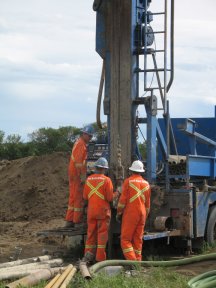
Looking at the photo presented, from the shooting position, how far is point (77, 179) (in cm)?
1048

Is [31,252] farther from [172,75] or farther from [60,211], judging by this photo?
[60,211]

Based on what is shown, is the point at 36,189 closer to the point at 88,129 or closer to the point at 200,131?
the point at 200,131

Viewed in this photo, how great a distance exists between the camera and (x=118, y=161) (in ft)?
32.8

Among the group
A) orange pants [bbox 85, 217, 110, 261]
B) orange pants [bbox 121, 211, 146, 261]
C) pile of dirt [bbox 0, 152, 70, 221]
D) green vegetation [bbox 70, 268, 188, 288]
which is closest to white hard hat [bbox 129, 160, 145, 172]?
orange pants [bbox 121, 211, 146, 261]

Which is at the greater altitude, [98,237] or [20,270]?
[98,237]

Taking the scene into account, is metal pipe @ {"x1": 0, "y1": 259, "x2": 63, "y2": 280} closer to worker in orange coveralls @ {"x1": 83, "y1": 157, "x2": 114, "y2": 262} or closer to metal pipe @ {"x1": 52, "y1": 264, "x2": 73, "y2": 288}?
metal pipe @ {"x1": 52, "y1": 264, "x2": 73, "y2": 288}

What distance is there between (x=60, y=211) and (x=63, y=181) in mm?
2038

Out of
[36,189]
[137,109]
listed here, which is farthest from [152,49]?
[36,189]

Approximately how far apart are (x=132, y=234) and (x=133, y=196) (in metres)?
0.58

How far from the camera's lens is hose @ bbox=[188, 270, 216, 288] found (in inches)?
291

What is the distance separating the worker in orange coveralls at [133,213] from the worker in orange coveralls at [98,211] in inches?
10.5

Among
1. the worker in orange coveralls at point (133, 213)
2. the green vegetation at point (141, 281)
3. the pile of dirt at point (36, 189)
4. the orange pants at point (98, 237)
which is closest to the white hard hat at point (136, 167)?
the worker in orange coveralls at point (133, 213)

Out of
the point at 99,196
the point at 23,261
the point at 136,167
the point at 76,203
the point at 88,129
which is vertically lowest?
the point at 23,261

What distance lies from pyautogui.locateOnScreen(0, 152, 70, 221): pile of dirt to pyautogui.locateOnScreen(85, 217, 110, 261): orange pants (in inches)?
272
